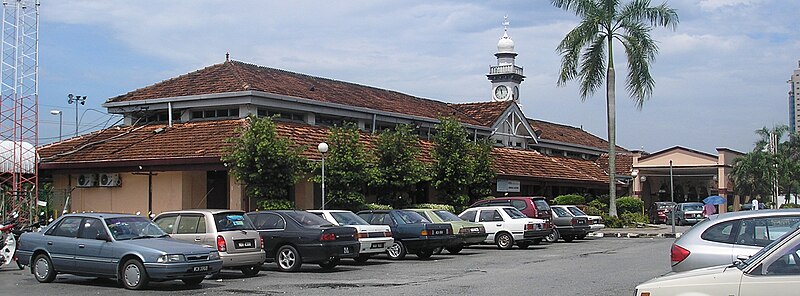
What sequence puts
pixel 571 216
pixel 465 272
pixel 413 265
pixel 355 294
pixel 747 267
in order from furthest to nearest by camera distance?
pixel 571 216
pixel 413 265
pixel 465 272
pixel 355 294
pixel 747 267

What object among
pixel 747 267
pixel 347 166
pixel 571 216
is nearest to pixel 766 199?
pixel 571 216

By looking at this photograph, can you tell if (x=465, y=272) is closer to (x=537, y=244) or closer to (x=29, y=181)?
(x=537, y=244)

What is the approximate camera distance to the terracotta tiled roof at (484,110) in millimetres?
46719

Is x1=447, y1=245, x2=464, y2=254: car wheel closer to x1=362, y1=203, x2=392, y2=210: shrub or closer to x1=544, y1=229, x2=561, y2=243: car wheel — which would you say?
x1=362, y1=203, x2=392, y2=210: shrub

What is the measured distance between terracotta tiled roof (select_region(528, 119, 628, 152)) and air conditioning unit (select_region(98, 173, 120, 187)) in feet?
91.4

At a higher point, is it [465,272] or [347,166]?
[347,166]

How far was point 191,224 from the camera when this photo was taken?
1772 centimetres

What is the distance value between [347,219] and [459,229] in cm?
456

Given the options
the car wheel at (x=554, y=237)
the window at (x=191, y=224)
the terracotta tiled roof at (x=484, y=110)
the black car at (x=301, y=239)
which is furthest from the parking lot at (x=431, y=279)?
the terracotta tiled roof at (x=484, y=110)

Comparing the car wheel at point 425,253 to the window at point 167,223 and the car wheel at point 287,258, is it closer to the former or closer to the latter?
the car wheel at point 287,258

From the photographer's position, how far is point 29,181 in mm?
31297

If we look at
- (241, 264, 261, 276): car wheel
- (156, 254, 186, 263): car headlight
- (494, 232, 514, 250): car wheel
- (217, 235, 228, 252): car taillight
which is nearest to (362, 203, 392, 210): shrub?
(494, 232, 514, 250): car wheel

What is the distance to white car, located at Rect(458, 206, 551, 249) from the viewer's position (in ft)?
89.5

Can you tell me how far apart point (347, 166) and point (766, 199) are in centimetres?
4232
